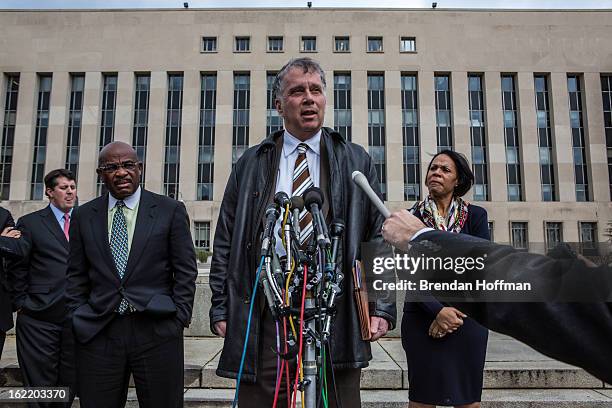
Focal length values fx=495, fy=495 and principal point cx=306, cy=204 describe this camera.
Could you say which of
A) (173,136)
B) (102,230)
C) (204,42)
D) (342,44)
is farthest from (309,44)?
(102,230)

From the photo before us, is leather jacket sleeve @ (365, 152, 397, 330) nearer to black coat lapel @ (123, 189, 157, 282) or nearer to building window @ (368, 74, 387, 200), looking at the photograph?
black coat lapel @ (123, 189, 157, 282)

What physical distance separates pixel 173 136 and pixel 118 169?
119 ft

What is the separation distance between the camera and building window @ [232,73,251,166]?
124 ft

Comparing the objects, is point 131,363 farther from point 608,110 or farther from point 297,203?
point 608,110

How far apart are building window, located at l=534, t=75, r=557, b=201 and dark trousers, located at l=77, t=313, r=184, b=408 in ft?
128

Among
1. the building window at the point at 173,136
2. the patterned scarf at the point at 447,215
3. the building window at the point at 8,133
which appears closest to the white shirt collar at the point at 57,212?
the patterned scarf at the point at 447,215

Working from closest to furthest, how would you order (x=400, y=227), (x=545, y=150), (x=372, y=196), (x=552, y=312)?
(x=552, y=312)
(x=400, y=227)
(x=372, y=196)
(x=545, y=150)

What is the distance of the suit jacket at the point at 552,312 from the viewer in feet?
3.10

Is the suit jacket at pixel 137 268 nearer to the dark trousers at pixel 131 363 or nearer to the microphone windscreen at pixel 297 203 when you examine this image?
the dark trousers at pixel 131 363

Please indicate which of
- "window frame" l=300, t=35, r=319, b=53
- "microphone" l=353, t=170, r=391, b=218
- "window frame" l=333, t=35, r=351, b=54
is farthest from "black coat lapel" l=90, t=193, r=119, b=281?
"window frame" l=333, t=35, r=351, b=54

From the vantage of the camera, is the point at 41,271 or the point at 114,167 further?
the point at 41,271

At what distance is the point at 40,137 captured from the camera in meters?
37.9

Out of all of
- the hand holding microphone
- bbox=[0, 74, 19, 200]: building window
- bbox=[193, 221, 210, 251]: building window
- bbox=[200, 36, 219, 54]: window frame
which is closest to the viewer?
the hand holding microphone

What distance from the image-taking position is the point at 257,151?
108 inches
